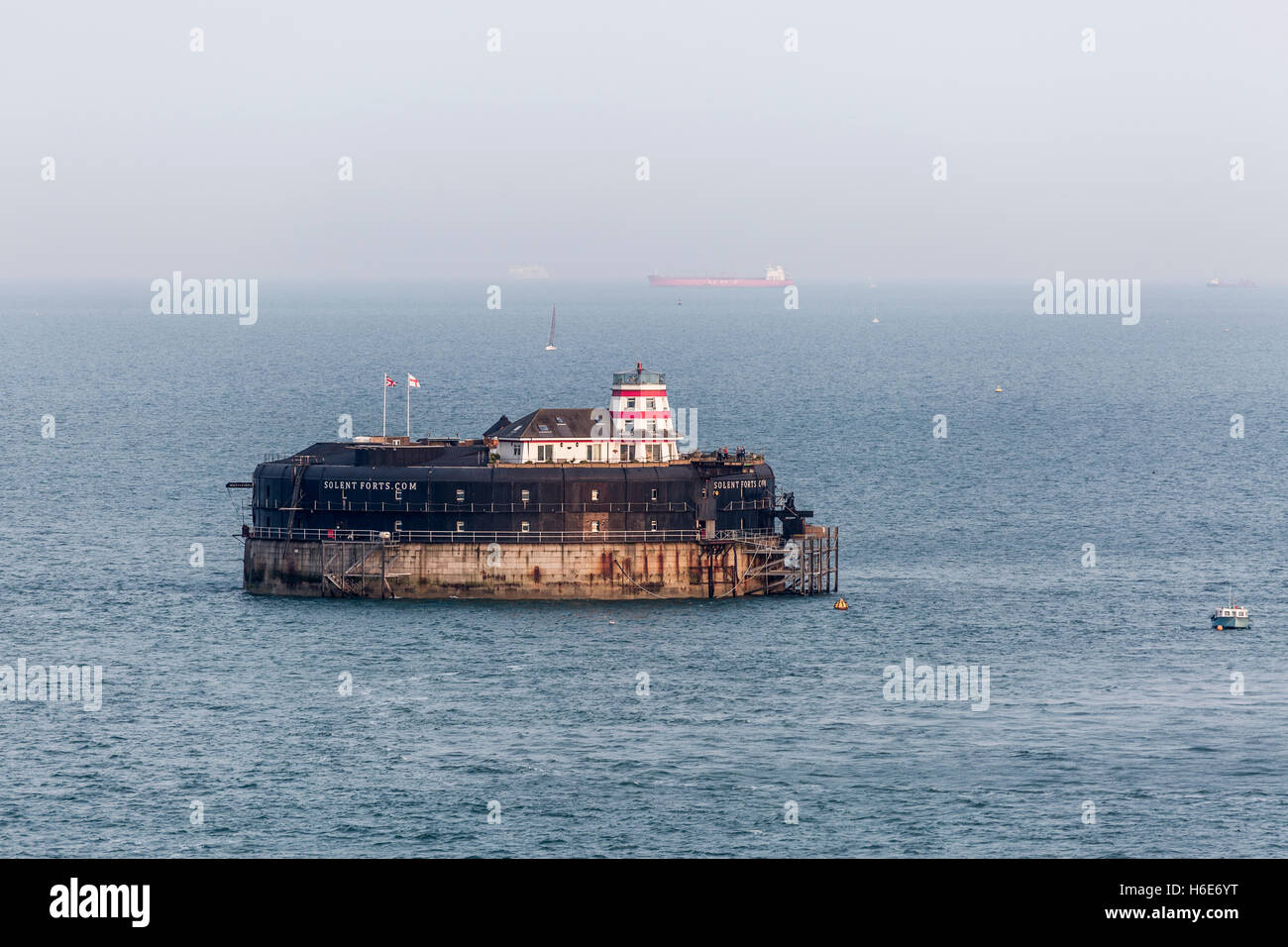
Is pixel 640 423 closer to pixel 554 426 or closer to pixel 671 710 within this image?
pixel 554 426

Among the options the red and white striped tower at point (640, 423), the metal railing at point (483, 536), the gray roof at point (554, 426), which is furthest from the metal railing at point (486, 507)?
A: the red and white striped tower at point (640, 423)

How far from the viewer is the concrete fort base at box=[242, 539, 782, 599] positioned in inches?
4710

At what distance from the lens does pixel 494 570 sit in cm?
11956

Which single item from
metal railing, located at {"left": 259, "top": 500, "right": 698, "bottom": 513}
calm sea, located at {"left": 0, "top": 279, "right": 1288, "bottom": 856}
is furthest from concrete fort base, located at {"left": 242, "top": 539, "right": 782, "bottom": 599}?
metal railing, located at {"left": 259, "top": 500, "right": 698, "bottom": 513}

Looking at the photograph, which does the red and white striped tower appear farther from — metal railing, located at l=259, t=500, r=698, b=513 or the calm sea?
the calm sea

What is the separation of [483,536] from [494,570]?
214 cm

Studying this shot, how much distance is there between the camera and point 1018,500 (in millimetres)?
165250

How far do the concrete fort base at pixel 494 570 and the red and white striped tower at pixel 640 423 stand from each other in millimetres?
10012

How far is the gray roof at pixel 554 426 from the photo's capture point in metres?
126

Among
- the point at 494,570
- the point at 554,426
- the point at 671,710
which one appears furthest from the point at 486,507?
the point at 671,710

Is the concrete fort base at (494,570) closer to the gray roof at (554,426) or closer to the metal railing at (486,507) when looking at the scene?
the metal railing at (486,507)

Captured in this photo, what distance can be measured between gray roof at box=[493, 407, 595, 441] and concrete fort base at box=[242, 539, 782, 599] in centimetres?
950
